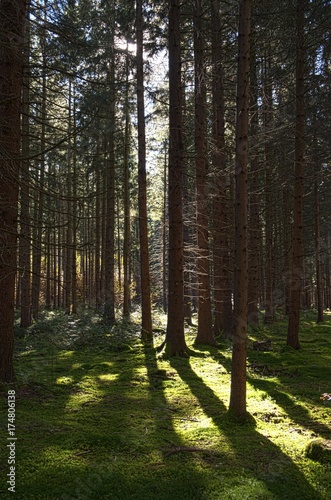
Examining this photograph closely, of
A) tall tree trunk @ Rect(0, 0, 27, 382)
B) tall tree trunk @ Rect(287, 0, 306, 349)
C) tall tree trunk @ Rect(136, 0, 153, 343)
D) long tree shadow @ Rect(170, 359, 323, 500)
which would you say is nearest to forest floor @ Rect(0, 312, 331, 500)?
long tree shadow @ Rect(170, 359, 323, 500)

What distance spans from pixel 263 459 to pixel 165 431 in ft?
4.77

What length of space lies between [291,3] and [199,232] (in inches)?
288

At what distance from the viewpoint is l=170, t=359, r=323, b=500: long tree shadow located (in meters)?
4.02

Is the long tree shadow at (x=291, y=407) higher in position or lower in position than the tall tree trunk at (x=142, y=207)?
lower

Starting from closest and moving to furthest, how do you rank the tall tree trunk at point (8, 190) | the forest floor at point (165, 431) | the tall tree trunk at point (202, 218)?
the forest floor at point (165, 431), the tall tree trunk at point (8, 190), the tall tree trunk at point (202, 218)

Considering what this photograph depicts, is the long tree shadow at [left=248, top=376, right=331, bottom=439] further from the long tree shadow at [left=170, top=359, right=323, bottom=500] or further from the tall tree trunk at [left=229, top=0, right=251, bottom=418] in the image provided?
the tall tree trunk at [left=229, top=0, right=251, bottom=418]

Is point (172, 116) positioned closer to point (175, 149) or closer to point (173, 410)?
point (175, 149)

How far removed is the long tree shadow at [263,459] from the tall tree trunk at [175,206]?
4.29 m

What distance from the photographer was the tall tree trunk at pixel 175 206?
35.7ft

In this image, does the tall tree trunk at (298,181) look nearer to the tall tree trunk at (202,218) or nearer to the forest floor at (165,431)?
the forest floor at (165,431)

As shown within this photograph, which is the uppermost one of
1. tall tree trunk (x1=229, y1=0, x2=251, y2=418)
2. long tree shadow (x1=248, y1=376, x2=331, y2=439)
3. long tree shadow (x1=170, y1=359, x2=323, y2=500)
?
tall tree trunk (x1=229, y1=0, x2=251, y2=418)

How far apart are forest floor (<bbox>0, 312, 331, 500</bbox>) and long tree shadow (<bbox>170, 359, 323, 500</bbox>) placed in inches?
0.5

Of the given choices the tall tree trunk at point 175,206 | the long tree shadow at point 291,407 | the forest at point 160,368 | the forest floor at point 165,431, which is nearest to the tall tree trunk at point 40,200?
the forest at point 160,368

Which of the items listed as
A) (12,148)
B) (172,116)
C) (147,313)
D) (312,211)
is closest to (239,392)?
(12,148)
